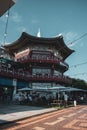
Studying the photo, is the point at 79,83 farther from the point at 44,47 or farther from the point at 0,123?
the point at 0,123

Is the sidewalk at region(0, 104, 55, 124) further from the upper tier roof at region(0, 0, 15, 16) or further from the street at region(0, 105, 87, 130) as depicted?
the upper tier roof at region(0, 0, 15, 16)

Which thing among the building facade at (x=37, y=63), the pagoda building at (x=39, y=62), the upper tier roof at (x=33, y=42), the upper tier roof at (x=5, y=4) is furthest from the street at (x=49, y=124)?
the upper tier roof at (x=33, y=42)

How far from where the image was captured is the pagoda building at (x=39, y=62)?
51.6 metres

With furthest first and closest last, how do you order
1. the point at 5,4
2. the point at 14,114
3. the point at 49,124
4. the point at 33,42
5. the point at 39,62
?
the point at 33,42, the point at 39,62, the point at 14,114, the point at 49,124, the point at 5,4

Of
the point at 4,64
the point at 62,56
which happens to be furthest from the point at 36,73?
the point at 62,56

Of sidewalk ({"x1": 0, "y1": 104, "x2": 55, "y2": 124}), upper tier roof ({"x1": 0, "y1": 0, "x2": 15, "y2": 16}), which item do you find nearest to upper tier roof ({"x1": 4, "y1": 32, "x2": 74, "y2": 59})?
sidewalk ({"x1": 0, "y1": 104, "x2": 55, "y2": 124})

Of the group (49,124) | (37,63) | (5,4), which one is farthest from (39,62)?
(5,4)

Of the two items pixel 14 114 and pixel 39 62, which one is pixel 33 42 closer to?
pixel 39 62

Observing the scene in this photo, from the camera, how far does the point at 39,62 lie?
171 ft

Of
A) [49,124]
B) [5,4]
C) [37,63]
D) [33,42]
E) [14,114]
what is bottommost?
[49,124]

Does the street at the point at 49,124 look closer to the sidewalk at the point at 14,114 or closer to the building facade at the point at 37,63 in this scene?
the sidewalk at the point at 14,114

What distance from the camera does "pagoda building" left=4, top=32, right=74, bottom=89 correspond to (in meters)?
51.6

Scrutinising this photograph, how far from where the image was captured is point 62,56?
2483 inches

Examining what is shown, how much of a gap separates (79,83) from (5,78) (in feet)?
104
